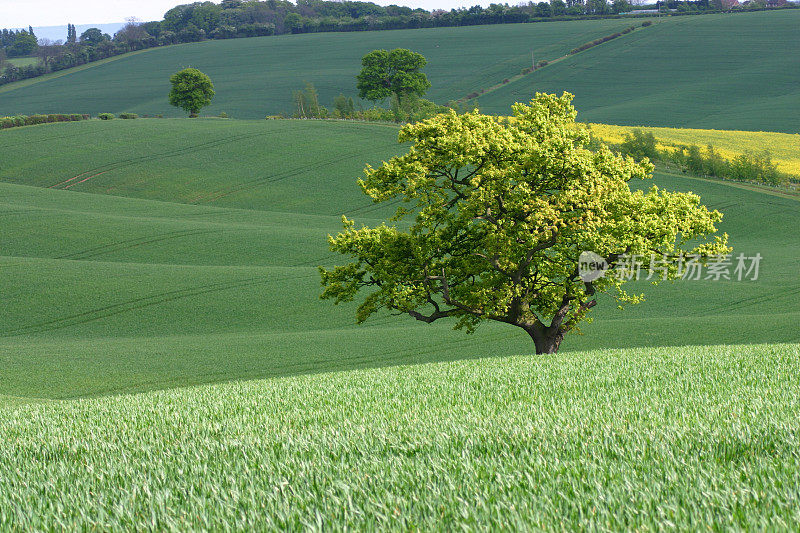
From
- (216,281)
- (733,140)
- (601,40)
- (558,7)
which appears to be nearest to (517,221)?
(216,281)

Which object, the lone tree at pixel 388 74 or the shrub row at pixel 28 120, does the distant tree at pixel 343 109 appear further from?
the shrub row at pixel 28 120

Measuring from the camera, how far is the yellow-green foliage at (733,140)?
80.1 m

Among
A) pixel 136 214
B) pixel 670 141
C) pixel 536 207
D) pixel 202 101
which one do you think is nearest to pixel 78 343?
pixel 536 207

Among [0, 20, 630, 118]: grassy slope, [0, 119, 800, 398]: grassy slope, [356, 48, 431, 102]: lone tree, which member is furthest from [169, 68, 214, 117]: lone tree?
[0, 119, 800, 398]: grassy slope

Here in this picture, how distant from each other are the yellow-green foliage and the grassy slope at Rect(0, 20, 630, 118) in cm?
4754

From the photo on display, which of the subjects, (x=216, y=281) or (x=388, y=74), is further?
(x=388, y=74)

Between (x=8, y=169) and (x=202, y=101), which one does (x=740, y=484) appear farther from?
(x=202, y=101)

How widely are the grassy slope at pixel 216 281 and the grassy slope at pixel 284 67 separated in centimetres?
5487

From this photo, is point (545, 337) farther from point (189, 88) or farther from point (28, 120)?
point (189, 88)

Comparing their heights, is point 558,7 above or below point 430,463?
A: above

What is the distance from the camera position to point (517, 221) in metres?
22.1

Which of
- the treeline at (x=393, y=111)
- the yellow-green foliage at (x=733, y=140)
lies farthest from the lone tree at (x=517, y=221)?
the treeline at (x=393, y=111)

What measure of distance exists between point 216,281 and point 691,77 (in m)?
119

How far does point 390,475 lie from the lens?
498 centimetres
